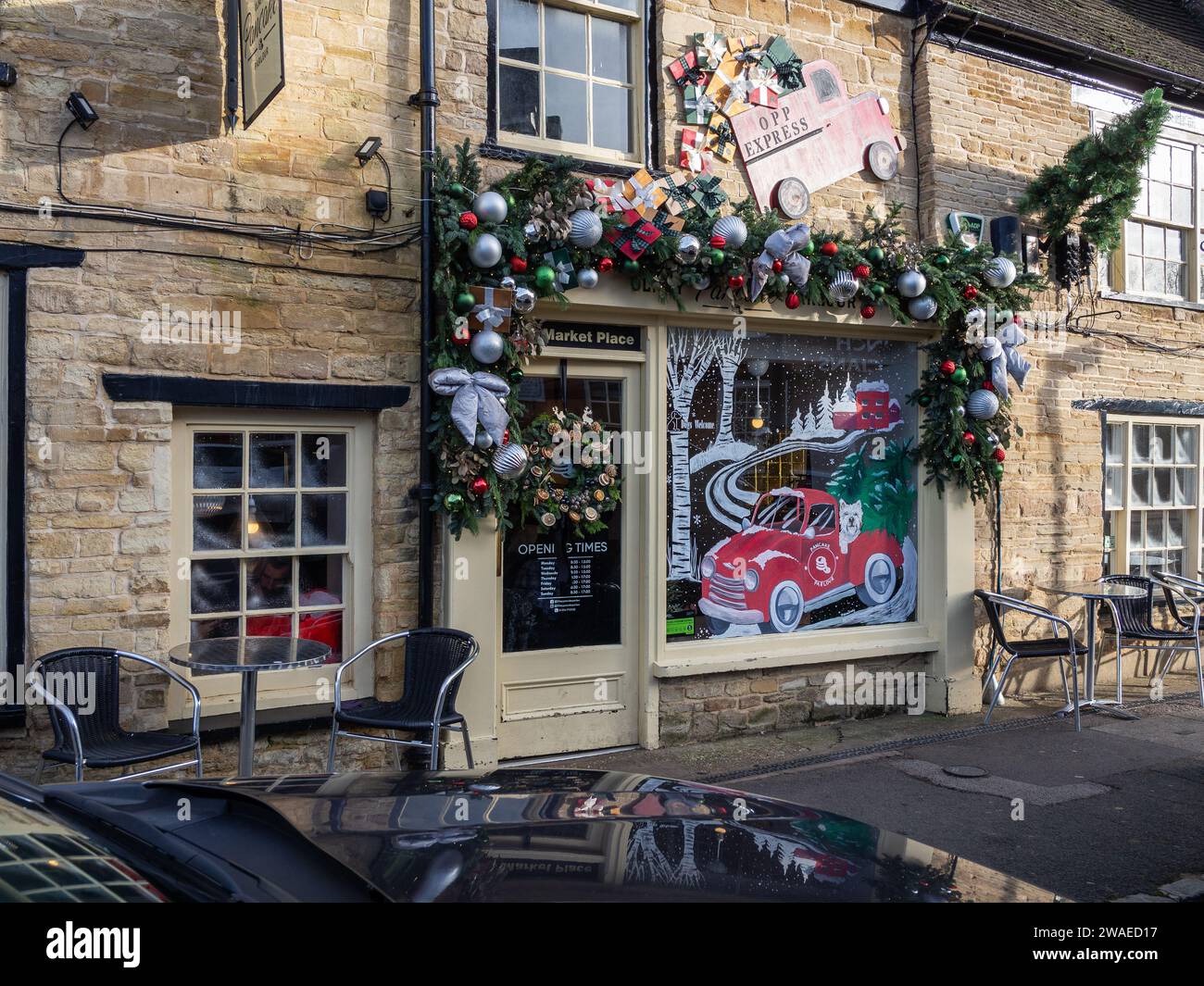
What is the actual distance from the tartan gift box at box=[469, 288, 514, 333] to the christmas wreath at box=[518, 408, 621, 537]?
28.5 inches

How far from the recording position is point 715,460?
7637 millimetres

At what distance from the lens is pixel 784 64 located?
7.86 metres

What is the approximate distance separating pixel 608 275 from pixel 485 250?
3.26ft

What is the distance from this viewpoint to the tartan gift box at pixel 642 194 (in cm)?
683

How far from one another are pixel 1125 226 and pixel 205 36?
853 cm

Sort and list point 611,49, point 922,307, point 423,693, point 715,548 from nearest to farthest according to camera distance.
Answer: point 423,693, point 611,49, point 715,548, point 922,307

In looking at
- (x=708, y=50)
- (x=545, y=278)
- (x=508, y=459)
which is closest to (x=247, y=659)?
(x=508, y=459)

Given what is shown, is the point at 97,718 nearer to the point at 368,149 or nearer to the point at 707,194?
the point at 368,149

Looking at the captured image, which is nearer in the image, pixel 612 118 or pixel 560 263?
pixel 560 263

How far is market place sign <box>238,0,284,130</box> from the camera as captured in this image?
526 centimetres

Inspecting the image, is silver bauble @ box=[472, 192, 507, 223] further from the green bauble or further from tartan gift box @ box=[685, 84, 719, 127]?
tartan gift box @ box=[685, 84, 719, 127]

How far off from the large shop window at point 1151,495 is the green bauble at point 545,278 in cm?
609

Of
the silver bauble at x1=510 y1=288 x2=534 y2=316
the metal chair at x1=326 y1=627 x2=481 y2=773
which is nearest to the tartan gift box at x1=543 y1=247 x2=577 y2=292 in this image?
the silver bauble at x1=510 y1=288 x2=534 y2=316
